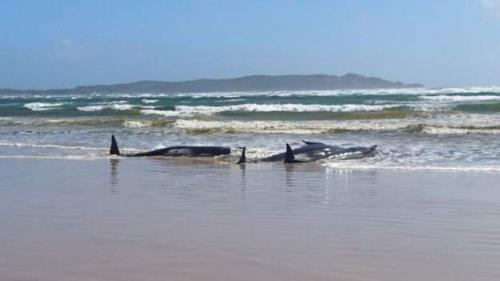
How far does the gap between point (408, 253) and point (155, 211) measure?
298 cm

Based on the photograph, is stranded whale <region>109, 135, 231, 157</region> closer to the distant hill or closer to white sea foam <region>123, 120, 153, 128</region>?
white sea foam <region>123, 120, 153, 128</region>

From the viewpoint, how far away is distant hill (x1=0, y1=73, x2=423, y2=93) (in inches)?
5586

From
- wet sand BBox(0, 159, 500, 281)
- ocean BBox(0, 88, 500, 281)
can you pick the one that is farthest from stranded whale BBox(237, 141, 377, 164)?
wet sand BBox(0, 159, 500, 281)

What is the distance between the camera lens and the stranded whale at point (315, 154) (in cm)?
1430

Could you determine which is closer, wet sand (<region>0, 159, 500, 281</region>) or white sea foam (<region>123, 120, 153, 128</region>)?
wet sand (<region>0, 159, 500, 281</region>)

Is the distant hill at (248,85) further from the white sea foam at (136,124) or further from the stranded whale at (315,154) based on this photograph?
the stranded whale at (315,154)

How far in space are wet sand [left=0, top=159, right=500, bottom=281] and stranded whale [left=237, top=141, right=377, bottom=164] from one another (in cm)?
258

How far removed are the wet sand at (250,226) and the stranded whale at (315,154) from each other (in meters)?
2.58

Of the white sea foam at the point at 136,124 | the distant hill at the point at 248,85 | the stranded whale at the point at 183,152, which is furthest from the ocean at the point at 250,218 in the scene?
the distant hill at the point at 248,85

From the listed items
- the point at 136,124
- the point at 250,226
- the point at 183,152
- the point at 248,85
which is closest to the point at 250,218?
the point at 250,226

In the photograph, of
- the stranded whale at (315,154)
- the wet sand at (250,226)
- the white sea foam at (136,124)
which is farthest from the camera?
the white sea foam at (136,124)

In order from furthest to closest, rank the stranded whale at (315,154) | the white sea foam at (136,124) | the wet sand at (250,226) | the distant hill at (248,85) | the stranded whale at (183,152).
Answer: the distant hill at (248,85), the white sea foam at (136,124), the stranded whale at (183,152), the stranded whale at (315,154), the wet sand at (250,226)

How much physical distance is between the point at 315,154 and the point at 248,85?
133451mm

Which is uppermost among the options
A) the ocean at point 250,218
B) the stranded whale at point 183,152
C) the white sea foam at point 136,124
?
the ocean at point 250,218
